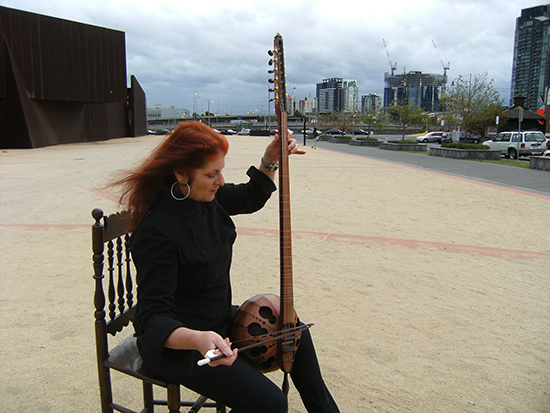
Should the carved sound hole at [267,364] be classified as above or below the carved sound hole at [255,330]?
below

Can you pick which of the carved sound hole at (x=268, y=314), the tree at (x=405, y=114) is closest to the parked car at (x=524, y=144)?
the tree at (x=405, y=114)

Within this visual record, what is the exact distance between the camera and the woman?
1.64 m

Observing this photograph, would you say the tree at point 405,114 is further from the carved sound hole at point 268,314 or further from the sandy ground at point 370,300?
the carved sound hole at point 268,314

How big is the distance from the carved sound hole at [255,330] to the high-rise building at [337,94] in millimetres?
147400

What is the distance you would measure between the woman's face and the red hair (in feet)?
0.07

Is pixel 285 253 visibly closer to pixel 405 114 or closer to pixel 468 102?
pixel 468 102

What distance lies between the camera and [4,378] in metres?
2.72

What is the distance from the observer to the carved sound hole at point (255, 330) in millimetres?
1875

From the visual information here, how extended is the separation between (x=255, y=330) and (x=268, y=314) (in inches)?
3.5

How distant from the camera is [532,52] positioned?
122688 mm

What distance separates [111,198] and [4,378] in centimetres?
623

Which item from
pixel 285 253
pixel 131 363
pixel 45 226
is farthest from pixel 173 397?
pixel 45 226

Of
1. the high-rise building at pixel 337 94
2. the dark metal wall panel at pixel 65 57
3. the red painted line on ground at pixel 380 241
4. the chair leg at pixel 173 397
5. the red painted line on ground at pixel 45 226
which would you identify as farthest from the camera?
the high-rise building at pixel 337 94

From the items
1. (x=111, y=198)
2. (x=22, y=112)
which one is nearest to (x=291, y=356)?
(x=111, y=198)
